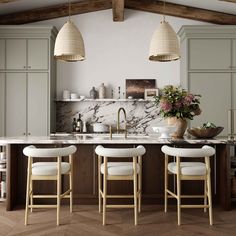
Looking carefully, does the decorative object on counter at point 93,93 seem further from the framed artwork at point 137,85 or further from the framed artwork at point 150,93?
the framed artwork at point 150,93

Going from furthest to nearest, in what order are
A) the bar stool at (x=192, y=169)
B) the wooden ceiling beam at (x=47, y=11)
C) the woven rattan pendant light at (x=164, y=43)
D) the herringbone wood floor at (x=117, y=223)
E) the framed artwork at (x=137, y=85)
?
1. the framed artwork at (x=137, y=85)
2. the wooden ceiling beam at (x=47, y=11)
3. the woven rattan pendant light at (x=164, y=43)
4. the bar stool at (x=192, y=169)
5. the herringbone wood floor at (x=117, y=223)

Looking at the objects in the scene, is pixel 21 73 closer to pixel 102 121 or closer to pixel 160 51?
pixel 102 121

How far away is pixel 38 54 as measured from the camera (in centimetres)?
580

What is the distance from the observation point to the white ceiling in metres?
5.66

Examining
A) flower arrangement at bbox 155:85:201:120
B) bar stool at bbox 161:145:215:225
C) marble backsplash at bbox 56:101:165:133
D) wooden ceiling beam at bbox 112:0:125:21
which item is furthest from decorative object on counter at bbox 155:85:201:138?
marble backsplash at bbox 56:101:165:133

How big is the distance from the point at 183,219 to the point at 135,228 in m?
0.60

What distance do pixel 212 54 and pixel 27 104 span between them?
332cm

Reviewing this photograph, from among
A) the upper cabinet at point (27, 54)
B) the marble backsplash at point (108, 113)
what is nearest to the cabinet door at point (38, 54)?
the upper cabinet at point (27, 54)

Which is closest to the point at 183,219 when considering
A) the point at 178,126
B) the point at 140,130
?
the point at 178,126

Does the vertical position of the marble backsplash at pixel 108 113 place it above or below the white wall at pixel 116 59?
below

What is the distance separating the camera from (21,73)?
5805 mm

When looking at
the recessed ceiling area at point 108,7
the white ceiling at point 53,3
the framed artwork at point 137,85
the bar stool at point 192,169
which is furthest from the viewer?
the framed artwork at point 137,85

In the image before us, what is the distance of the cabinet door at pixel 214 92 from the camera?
575 centimetres

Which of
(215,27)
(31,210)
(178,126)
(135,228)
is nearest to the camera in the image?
(135,228)
